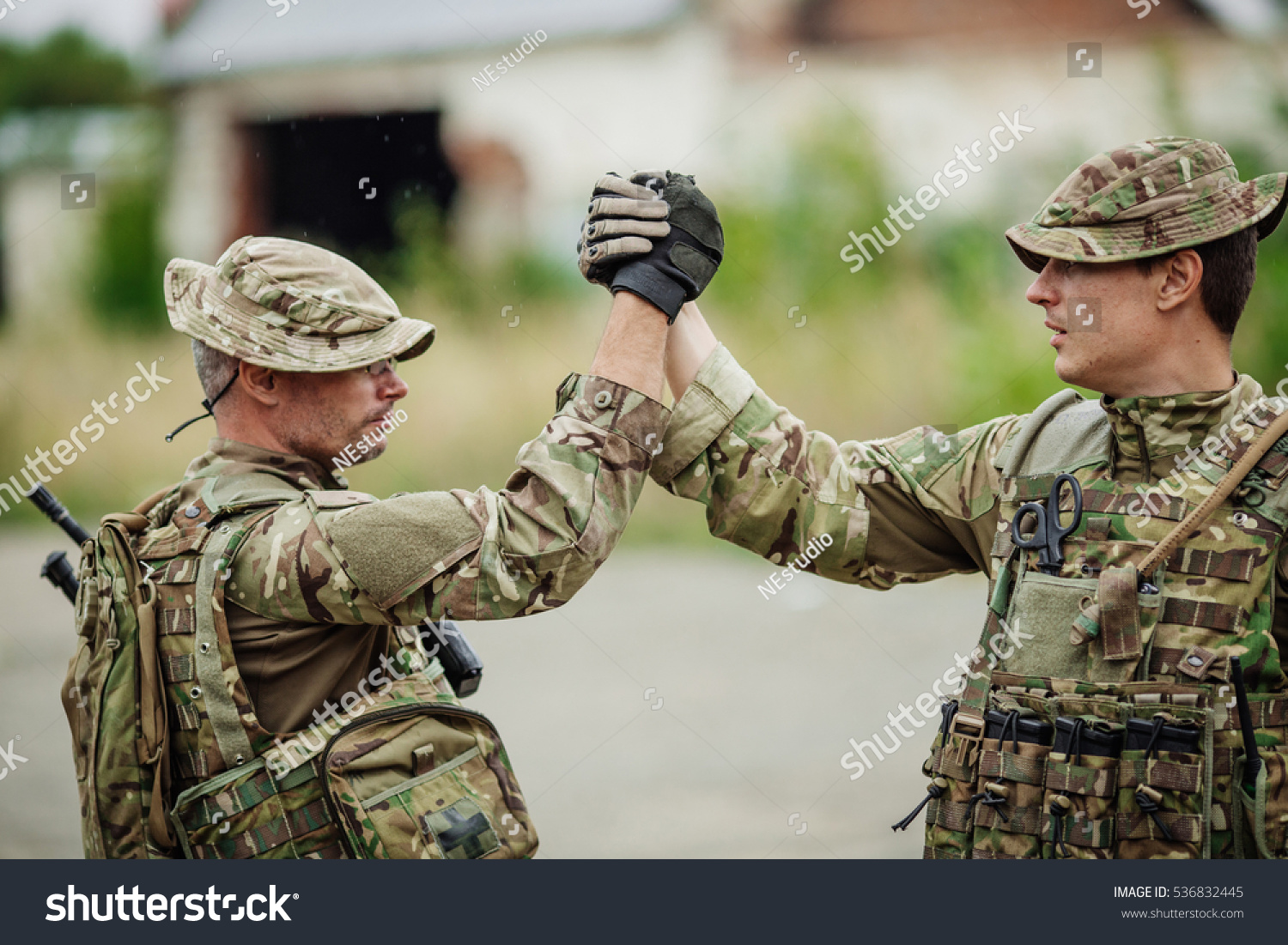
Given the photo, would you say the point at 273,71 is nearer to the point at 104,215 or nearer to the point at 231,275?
the point at 104,215

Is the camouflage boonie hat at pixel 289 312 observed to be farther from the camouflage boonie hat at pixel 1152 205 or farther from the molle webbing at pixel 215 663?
the camouflage boonie hat at pixel 1152 205

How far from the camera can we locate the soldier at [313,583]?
2.10 m

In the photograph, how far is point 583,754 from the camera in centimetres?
621

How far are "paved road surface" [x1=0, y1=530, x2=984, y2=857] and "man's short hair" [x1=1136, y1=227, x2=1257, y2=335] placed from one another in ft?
10.9

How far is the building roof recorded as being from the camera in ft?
33.4

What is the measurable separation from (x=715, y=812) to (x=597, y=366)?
3.78m

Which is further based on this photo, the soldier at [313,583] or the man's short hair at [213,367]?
the man's short hair at [213,367]

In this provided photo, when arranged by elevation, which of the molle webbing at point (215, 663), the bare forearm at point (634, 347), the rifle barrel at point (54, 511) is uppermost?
the bare forearm at point (634, 347)

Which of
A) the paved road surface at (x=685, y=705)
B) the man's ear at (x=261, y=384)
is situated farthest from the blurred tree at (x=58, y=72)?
the man's ear at (x=261, y=384)

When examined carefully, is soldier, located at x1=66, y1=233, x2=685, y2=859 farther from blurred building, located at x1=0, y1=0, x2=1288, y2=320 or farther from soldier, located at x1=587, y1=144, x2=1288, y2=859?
blurred building, located at x1=0, y1=0, x2=1288, y2=320

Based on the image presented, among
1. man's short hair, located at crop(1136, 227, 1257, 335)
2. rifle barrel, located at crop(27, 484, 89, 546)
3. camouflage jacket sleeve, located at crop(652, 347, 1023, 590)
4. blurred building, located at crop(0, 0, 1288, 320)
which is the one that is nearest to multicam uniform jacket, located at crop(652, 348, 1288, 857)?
camouflage jacket sleeve, located at crop(652, 347, 1023, 590)

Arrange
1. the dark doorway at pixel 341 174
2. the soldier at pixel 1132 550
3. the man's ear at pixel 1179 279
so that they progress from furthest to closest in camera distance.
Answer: the dark doorway at pixel 341 174 → the man's ear at pixel 1179 279 → the soldier at pixel 1132 550

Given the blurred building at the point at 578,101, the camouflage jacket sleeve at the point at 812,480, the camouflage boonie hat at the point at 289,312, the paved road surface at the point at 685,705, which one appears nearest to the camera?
the camouflage boonie hat at the point at 289,312

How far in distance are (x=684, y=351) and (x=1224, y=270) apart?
1016mm
